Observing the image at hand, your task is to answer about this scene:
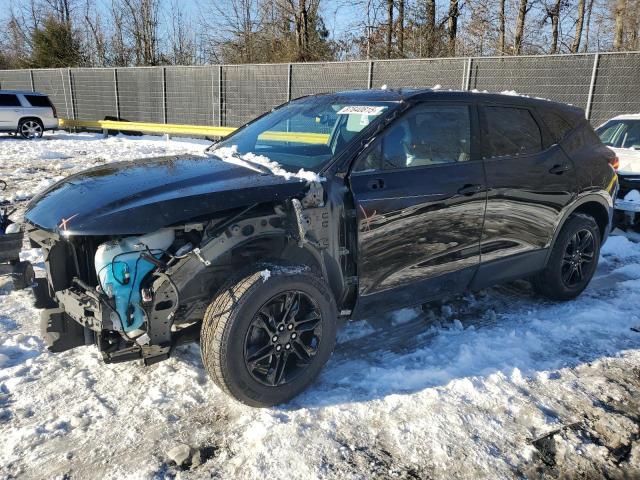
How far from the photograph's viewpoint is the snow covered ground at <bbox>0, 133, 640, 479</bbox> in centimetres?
259

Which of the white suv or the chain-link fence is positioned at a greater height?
the chain-link fence

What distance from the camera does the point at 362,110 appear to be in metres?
3.64

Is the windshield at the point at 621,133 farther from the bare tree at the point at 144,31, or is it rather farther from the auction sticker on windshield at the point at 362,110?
the bare tree at the point at 144,31

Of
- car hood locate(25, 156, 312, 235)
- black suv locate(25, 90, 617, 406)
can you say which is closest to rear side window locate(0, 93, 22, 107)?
black suv locate(25, 90, 617, 406)

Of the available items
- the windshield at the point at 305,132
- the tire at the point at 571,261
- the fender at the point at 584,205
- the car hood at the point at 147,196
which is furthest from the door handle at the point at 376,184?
the tire at the point at 571,261

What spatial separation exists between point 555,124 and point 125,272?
384 cm

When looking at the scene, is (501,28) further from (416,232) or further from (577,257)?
(416,232)

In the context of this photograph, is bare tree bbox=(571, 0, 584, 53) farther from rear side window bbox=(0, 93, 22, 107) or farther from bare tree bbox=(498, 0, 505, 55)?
rear side window bbox=(0, 93, 22, 107)

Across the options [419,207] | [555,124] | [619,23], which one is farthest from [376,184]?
[619,23]

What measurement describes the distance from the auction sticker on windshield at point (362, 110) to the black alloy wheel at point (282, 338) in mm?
1410

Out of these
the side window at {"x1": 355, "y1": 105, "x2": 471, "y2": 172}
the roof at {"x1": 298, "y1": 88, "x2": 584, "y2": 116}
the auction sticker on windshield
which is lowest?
the side window at {"x1": 355, "y1": 105, "x2": 471, "y2": 172}

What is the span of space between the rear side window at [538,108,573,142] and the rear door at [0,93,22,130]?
18.8 m

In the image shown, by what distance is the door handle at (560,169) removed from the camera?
4.34 metres

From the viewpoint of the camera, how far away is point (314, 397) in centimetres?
313
